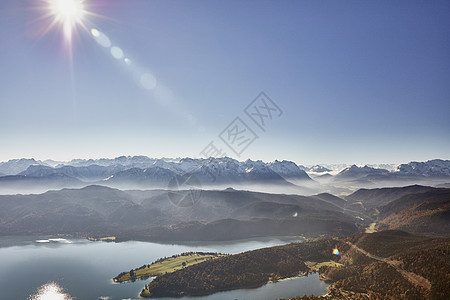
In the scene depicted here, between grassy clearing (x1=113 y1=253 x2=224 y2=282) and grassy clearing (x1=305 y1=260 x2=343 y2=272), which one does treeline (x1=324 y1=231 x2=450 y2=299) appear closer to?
grassy clearing (x1=305 y1=260 x2=343 y2=272)

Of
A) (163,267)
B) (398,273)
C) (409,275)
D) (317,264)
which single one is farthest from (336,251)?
(163,267)

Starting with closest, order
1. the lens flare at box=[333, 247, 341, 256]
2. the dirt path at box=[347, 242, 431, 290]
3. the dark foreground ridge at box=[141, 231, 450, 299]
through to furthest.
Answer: the dirt path at box=[347, 242, 431, 290] → the dark foreground ridge at box=[141, 231, 450, 299] → the lens flare at box=[333, 247, 341, 256]

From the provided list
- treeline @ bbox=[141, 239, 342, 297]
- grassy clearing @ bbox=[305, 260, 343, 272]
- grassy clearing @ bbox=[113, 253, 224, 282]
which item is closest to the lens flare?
treeline @ bbox=[141, 239, 342, 297]

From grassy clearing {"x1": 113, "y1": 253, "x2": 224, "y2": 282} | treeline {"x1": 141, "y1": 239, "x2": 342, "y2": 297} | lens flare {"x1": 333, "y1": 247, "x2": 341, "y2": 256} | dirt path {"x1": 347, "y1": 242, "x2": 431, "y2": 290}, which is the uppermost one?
grassy clearing {"x1": 113, "y1": 253, "x2": 224, "y2": 282}

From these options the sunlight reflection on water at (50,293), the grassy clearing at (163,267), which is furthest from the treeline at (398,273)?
the sunlight reflection on water at (50,293)

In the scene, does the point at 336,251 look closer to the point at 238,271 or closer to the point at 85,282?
the point at 238,271

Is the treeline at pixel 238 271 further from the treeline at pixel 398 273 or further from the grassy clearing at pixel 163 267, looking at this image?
the treeline at pixel 398 273

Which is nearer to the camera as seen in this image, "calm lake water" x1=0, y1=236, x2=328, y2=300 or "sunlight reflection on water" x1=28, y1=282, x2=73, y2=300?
"calm lake water" x1=0, y1=236, x2=328, y2=300

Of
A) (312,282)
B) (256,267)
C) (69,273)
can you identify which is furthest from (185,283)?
(69,273)
